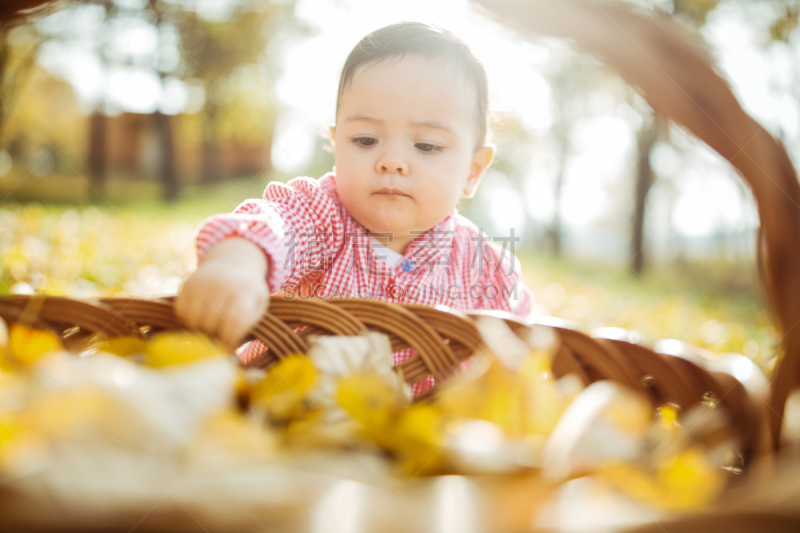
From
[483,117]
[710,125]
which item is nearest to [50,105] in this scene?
[483,117]

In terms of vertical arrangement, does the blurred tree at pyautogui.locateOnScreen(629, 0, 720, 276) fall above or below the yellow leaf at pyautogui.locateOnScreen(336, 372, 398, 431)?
above

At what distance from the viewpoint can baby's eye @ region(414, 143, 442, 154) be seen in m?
1.17

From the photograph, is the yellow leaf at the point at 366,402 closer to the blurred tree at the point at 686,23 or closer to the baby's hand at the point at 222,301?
the baby's hand at the point at 222,301

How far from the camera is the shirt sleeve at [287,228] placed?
0.76 m

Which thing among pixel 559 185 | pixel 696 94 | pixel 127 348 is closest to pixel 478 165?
pixel 696 94

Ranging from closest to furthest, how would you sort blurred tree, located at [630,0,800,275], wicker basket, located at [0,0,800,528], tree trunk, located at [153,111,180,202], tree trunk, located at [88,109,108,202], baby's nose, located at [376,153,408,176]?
wicker basket, located at [0,0,800,528] < baby's nose, located at [376,153,408,176] < blurred tree, located at [630,0,800,275] < tree trunk, located at [153,111,180,202] < tree trunk, located at [88,109,108,202]

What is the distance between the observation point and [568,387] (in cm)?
56

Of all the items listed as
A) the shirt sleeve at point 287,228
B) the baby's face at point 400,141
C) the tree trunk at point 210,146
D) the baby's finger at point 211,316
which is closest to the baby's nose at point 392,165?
the baby's face at point 400,141

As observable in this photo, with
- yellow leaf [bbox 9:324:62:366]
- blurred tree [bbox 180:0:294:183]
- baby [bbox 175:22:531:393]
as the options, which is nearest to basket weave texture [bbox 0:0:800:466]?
yellow leaf [bbox 9:324:62:366]

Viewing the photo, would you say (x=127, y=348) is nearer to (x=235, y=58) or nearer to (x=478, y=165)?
(x=478, y=165)

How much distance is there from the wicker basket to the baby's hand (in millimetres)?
30

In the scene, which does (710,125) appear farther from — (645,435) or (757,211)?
(645,435)

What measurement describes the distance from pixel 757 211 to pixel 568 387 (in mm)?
314

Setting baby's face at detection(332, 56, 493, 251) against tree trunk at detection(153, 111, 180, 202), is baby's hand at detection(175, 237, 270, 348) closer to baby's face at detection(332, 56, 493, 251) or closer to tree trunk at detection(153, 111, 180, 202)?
baby's face at detection(332, 56, 493, 251)
